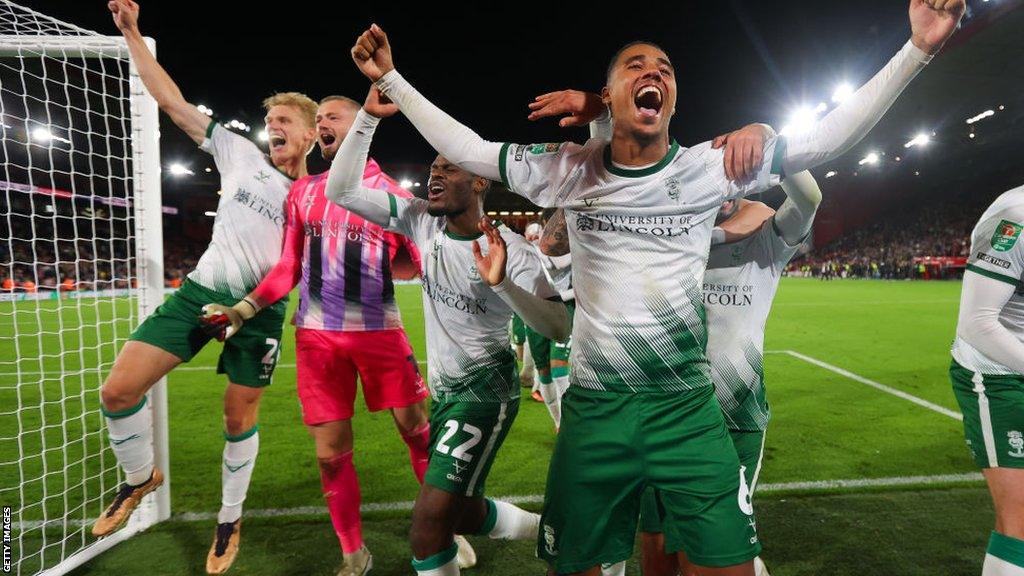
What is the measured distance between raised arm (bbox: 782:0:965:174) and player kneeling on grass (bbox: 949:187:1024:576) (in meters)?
0.99

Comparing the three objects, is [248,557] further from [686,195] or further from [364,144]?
[686,195]

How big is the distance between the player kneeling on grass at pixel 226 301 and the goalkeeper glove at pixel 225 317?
0.25 metres

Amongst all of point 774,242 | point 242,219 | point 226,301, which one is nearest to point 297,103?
point 242,219

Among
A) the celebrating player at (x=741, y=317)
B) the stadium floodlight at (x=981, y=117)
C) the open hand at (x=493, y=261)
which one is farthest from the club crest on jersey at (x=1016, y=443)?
the stadium floodlight at (x=981, y=117)

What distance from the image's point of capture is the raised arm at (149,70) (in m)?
3.23

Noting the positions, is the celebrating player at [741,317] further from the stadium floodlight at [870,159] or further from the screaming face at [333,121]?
the stadium floodlight at [870,159]

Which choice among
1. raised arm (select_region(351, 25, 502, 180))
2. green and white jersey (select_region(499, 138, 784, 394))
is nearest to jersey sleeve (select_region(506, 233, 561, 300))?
green and white jersey (select_region(499, 138, 784, 394))

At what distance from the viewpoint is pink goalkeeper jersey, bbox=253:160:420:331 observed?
317 cm

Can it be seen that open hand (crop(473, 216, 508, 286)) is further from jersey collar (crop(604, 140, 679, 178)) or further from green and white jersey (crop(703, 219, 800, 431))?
green and white jersey (crop(703, 219, 800, 431))

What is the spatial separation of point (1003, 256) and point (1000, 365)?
1.49ft

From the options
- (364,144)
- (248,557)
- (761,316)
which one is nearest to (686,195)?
(761,316)

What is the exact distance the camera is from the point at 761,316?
2.61 m

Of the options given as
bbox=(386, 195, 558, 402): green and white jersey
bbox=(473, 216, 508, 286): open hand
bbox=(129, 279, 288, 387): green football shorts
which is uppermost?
bbox=(473, 216, 508, 286): open hand

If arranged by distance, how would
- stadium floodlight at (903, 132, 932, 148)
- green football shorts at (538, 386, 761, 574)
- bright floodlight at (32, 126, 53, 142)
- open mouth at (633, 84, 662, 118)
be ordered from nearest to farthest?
green football shorts at (538, 386, 761, 574)
open mouth at (633, 84, 662, 118)
bright floodlight at (32, 126, 53, 142)
stadium floodlight at (903, 132, 932, 148)
